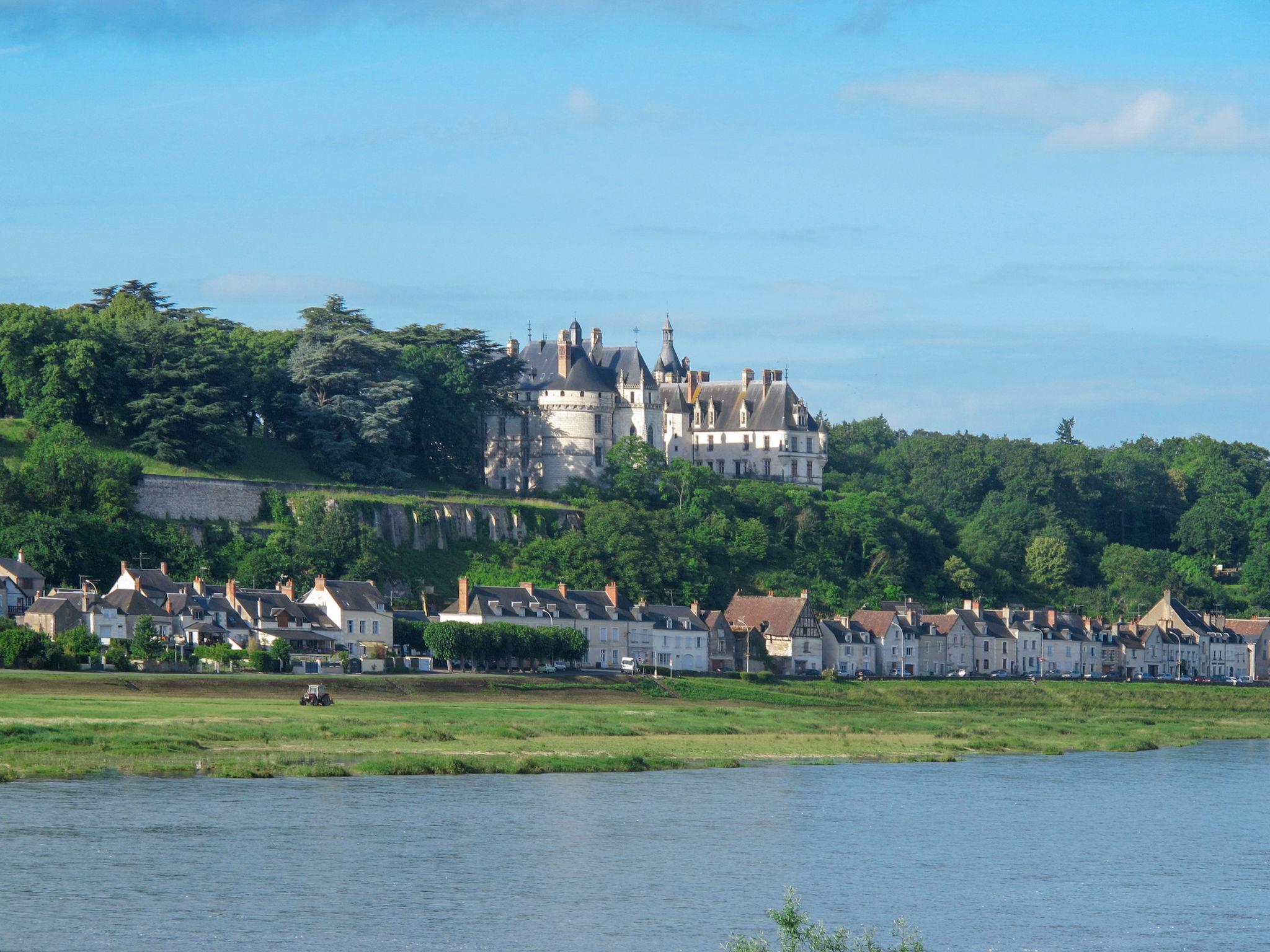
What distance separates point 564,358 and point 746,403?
12347 millimetres

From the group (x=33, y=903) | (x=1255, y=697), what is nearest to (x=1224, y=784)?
(x=33, y=903)

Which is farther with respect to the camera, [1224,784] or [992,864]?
[1224,784]

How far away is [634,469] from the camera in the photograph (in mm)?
109500

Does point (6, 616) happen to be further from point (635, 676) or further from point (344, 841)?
point (344, 841)

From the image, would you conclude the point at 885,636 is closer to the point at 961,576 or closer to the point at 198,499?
the point at 961,576

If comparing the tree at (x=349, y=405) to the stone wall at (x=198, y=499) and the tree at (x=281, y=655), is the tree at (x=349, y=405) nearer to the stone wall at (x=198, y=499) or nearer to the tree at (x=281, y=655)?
the stone wall at (x=198, y=499)

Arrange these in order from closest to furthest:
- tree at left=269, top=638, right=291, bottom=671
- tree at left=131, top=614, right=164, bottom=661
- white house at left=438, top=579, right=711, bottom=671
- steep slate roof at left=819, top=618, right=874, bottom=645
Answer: tree at left=131, top=614, right=164, bottom=661 < tree at left=269, top=638, right=291, bottom=671 < white house at left=438, top=579, right=711, bottom=671 < steep slate roof at left=819, top=618, right=874, bottom=645

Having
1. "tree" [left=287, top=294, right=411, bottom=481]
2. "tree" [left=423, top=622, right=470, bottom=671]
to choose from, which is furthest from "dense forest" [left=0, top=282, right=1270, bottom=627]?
"tree" [left=423, top=622, right=470, bottom=671]

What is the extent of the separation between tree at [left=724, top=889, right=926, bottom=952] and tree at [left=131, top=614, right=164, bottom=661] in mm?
39903

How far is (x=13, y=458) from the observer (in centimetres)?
8838

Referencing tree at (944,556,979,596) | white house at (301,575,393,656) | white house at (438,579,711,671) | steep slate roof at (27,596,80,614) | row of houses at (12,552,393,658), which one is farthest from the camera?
tree at (944,556,979,596)

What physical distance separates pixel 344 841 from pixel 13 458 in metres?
56.3

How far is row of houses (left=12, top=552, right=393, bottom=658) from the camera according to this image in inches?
2795

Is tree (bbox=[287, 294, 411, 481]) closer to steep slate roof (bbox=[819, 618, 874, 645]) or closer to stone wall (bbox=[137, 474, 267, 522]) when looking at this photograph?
stone wall (bbox=[137, 474, 267, 522])
